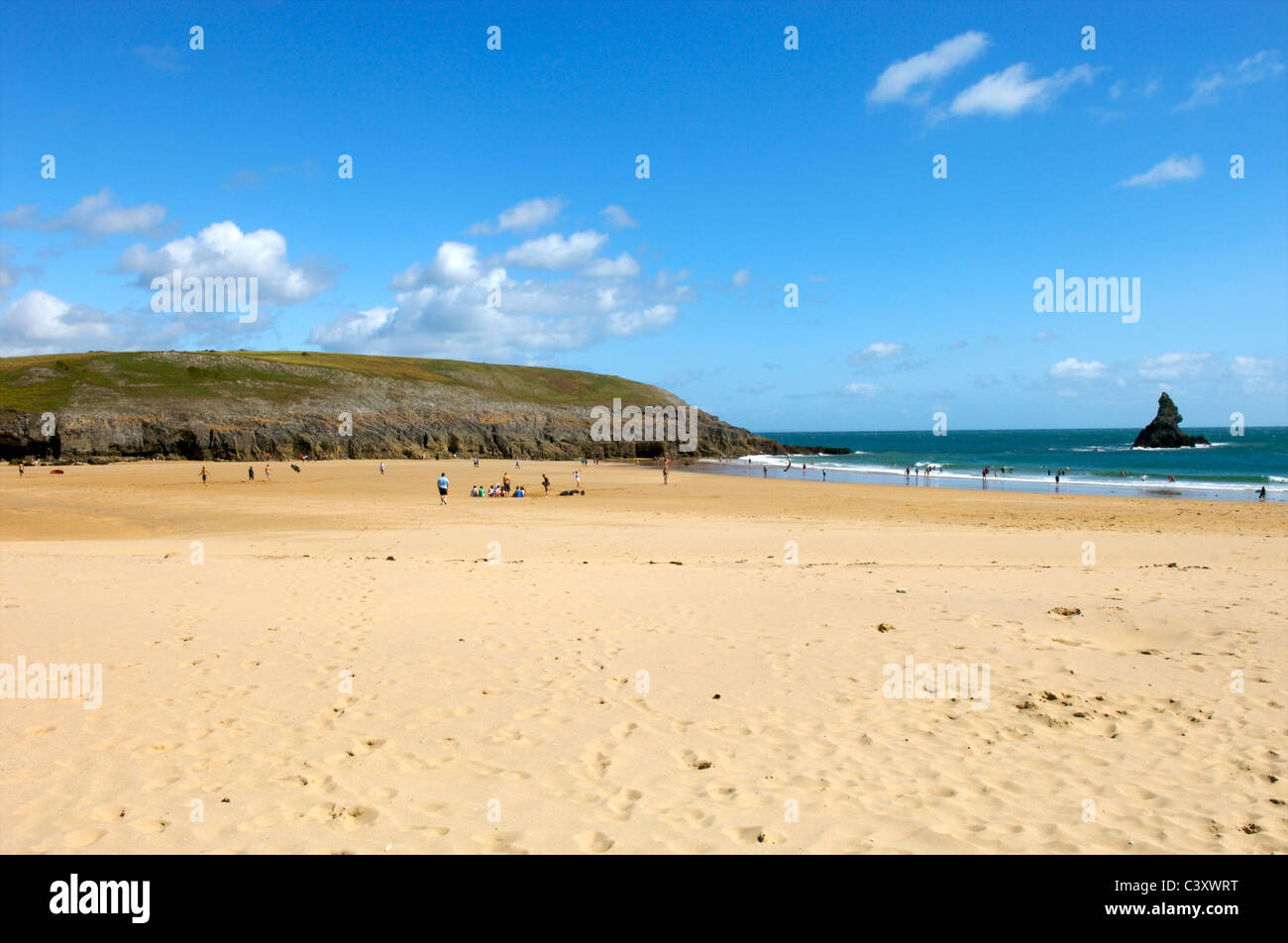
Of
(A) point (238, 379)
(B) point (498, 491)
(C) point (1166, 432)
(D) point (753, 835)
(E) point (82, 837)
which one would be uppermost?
(A) point (238, 379)

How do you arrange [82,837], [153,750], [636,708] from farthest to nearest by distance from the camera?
[636,708] → [153,750] → [82,837]

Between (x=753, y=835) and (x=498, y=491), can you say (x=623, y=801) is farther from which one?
(x=498, y=491)

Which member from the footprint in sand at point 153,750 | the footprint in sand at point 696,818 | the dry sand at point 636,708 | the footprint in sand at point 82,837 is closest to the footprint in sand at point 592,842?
the dry sand at point 636,708

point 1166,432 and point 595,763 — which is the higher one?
point 1166,432

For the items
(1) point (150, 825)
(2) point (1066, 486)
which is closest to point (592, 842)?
(1) point (150, 825)

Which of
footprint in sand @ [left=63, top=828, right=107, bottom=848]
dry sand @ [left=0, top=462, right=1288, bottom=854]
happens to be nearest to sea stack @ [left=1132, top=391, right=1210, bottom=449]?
dry sand @ [left=0, top=462, right=1288, bottom=854]
